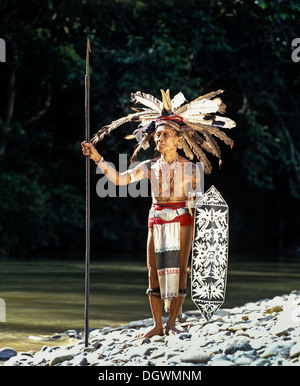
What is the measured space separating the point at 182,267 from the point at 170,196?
53 centimetres

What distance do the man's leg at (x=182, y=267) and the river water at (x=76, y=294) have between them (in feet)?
3.38

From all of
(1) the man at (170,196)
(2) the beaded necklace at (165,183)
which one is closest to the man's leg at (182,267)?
(1) the man at (170,196)

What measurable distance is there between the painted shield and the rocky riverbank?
25 centimetres

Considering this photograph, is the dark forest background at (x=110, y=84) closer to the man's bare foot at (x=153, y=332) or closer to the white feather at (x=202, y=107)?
the white feather at (x=202, y=107)

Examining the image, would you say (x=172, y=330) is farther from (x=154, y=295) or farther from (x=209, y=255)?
(x=209, y=255)

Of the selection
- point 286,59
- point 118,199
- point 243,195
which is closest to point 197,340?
point 286,59

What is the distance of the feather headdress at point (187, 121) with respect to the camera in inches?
221

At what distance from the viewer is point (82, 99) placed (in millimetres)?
21734

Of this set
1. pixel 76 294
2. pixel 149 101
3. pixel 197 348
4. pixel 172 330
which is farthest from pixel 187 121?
pixel 76 294

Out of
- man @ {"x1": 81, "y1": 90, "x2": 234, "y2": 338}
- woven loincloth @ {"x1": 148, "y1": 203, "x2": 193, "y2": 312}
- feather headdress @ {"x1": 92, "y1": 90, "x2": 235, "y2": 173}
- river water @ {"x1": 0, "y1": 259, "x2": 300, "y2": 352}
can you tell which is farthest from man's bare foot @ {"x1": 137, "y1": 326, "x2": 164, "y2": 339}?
feather headdress @ {"x1": 92, "y1": 90, "x2": 235, "y2": 173}

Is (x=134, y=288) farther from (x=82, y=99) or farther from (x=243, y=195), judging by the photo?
(x=243, y=195)

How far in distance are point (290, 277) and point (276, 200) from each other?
15.0m

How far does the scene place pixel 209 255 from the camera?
5.49 meters

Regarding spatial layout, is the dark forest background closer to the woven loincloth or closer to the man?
the man
